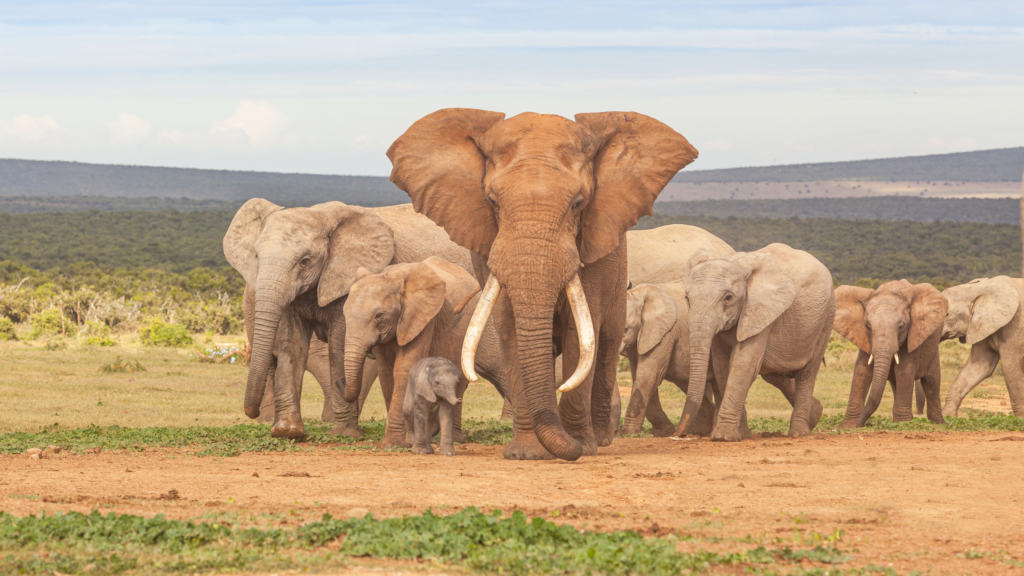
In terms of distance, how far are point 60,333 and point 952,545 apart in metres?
24.6

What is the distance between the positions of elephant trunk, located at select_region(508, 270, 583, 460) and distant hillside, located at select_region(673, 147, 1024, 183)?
525 feet

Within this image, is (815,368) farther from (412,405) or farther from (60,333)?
(60,333)

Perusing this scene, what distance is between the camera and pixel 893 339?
1563 centimetres

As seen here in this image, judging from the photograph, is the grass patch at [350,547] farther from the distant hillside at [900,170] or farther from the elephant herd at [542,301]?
the distant hillside at [900,170]

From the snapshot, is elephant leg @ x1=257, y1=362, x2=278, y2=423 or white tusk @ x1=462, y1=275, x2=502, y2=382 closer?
white tusk @ x1=462, y1=275, x2=502, y2=382

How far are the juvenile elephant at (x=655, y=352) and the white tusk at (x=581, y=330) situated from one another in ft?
16.5

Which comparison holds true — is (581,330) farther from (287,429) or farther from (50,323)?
(50,323)

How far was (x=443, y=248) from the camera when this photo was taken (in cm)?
1566

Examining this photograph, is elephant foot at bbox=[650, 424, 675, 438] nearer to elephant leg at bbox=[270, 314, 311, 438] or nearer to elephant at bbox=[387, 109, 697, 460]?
elephant at bbox=[387, 109, 697, 460]

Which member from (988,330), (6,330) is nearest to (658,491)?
(988,330)

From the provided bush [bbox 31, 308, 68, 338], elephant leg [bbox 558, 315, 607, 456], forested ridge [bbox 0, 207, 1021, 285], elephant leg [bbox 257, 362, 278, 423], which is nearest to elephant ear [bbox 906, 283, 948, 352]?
elephant leg [bbox 558, 315, 607, 456]

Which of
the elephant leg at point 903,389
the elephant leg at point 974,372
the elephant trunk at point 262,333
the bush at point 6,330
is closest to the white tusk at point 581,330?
the elephant trunk at point 262,333

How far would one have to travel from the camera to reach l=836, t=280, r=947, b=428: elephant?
15.6 metres

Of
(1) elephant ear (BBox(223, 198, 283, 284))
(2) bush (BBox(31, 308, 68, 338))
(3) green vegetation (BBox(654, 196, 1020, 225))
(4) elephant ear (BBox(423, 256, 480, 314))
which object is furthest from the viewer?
(3) green vegetation (BBox(654, 196, 1020, 225))
